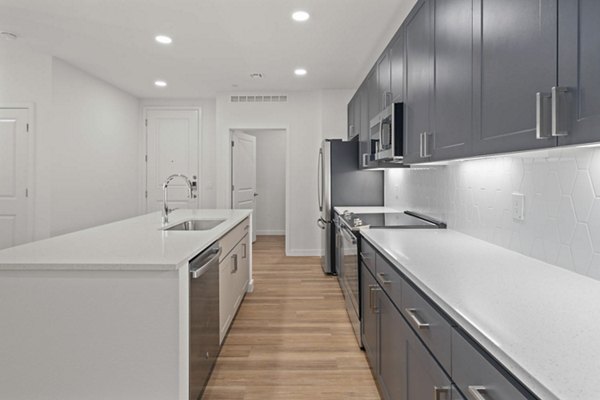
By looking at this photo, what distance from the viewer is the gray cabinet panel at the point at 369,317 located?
2215 millimetres

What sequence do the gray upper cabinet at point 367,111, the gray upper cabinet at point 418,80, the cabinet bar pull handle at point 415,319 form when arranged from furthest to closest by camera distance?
the gray upper cabinet at point 367,111
the gray upper cabinet at point 418,80
the cabinet bar pull handle at point 415,319

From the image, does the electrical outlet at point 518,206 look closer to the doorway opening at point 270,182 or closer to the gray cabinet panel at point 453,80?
the gray cabinet panel at point 453,80

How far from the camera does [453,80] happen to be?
69.1 inches

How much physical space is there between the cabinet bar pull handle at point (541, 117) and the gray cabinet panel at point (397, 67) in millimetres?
1574

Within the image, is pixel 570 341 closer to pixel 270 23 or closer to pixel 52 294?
pixel 52 294

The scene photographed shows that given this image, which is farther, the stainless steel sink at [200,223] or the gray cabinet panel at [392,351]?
the stainless steel sink at [200,223]

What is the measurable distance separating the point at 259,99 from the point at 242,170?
1.30 metres

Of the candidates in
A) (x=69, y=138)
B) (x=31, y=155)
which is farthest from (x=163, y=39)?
(x=31, y=155)

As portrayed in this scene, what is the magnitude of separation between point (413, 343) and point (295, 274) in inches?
148

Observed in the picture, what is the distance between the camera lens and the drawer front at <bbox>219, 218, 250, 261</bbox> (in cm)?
279

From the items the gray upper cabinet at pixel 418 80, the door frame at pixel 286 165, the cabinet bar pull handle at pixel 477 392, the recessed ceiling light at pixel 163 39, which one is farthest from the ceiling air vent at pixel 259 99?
the cabinet bar pull handle at pixel 477 392

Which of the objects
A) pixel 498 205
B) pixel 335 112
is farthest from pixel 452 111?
pixel 335 112

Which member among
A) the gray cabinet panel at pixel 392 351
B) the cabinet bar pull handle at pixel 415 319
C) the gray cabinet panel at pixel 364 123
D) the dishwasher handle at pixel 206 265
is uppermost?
the gray cabinet panel at pixel 364 123

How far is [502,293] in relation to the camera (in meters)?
1.19
